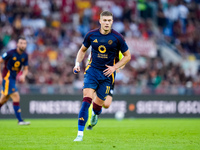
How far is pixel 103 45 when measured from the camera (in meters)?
8.57

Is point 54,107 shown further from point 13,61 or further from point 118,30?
point 118,30

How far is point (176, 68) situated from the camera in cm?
2322

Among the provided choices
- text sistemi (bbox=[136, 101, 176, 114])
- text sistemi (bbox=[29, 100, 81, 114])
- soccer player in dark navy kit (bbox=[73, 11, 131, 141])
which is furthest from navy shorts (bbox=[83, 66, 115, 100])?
text sistemi (bbox=[136, 101, 176, 114])

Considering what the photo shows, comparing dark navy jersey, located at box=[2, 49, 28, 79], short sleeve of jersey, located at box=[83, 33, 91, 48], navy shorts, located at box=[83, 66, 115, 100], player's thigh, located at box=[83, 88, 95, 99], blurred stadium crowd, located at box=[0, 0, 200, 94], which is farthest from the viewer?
blurred stadium crowd, located at box=[0, 0, 200, 94]

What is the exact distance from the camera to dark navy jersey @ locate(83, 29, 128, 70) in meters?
Answer: 8.55

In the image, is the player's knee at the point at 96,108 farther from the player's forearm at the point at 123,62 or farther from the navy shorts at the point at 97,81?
the player's forearm at the point at 123,62

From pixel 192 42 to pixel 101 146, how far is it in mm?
20671

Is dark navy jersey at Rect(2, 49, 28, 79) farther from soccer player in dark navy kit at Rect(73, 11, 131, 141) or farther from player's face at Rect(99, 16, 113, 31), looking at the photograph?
player's face at Rect(99, 16, 113, 31)

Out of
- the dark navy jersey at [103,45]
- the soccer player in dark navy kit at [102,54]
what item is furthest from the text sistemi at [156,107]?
the dark navy jersey at [103,45]

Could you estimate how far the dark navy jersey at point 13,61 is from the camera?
42.2ft

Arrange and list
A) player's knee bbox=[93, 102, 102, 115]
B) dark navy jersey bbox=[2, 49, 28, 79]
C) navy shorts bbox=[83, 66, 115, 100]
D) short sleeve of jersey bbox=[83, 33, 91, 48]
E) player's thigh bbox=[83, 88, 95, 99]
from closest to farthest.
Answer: player's thigh bbox=[83, 88, 95, 99]
navy shorts bbox=[83, 66, 115, 100]
short sleeve of jersey bbox=[83, 33, 91, 48]
player's knee bbox=[93, 102, 102, 115]
dark navy jersey bbox=[2, 49, 28, 79]

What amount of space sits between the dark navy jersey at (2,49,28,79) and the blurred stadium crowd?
5.61 meters

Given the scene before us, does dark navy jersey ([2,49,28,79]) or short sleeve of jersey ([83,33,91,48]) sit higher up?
short sleeve of jersey ([83,33,91,48])

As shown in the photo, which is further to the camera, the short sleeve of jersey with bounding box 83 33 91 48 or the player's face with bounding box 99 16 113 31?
the short sleeve of jersey with bounding box 83 33 91 48
